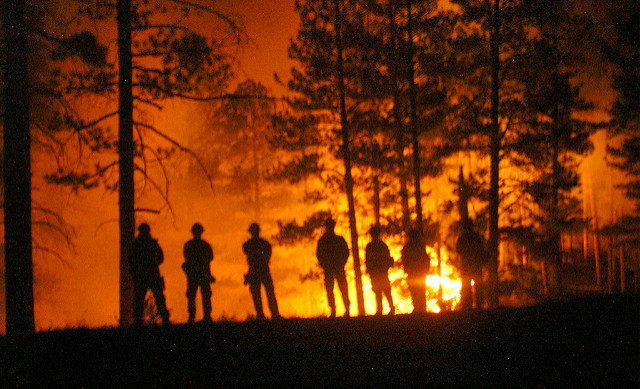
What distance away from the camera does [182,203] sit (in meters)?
41.2

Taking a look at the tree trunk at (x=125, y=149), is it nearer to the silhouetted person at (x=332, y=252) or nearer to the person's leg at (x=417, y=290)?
the silhouetted person at (x=332, y=252)

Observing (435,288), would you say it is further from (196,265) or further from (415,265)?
(196,265)

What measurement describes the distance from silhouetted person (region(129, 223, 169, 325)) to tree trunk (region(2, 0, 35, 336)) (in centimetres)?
292

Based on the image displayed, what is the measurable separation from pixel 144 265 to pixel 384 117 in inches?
469

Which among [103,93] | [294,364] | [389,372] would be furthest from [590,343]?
[103,93]

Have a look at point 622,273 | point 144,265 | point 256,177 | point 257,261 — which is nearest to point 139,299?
point 144,265

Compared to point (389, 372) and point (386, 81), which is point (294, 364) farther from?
point (386, 81)

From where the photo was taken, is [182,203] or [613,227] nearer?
[613,227]

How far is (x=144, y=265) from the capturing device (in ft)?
28.5

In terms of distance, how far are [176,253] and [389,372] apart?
121ft

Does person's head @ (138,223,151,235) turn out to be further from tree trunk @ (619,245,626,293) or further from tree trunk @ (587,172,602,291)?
tree trunk @ (619,245,626,293)

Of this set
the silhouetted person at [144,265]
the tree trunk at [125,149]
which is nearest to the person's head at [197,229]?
the silhouetted person at [144,265]

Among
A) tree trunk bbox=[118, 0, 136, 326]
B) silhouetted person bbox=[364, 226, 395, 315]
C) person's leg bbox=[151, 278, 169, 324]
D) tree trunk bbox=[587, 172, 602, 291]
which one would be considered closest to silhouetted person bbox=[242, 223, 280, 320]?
person's leg bbox=[151, 278, 169, 324]

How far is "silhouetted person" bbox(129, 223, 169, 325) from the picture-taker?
866cm
